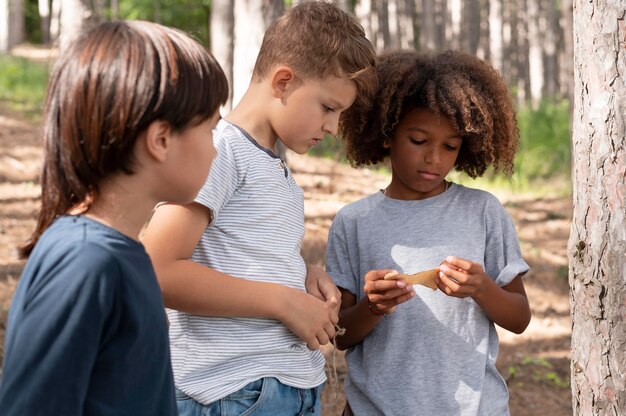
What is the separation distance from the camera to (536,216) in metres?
10.0

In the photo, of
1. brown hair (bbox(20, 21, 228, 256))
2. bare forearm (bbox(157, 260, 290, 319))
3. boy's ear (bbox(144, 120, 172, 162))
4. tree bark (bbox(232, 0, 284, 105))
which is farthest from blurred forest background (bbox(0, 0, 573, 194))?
Answer: bare forearm (bbox(157, 260, 290, 319))

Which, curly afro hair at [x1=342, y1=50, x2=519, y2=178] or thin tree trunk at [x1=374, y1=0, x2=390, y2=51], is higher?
thin tree trunk at [x1=374, y1=0, x2=390, y2=51]

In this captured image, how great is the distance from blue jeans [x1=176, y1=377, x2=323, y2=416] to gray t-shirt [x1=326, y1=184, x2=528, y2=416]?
1.45 feet

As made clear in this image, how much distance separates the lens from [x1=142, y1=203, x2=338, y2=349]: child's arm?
1.86m

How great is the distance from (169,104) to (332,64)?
743mm

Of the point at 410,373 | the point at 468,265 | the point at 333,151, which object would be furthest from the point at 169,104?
the point at 333,151

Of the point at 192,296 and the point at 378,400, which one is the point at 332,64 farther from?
the point at 378,400

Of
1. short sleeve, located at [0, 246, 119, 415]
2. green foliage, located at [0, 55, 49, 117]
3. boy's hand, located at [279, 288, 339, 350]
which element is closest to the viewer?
short sleeve, located at [0, 246, 119, 415]

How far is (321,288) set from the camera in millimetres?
2141

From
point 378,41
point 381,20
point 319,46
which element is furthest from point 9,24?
point 319,46

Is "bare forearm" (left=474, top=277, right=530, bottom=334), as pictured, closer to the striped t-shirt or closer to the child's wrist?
the child's wrist

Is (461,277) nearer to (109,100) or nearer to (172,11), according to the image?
(109,100)

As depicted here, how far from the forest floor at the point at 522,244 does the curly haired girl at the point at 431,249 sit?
0.39 m

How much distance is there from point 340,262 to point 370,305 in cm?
24
